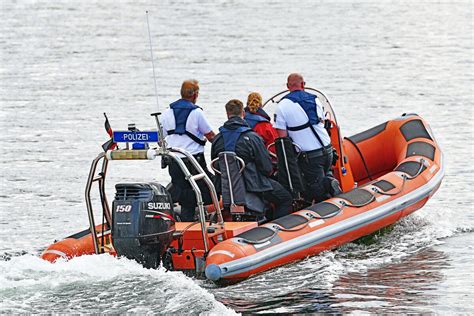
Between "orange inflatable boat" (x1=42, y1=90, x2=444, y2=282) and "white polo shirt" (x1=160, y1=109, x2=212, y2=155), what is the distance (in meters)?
0.18

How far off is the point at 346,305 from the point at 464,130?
409 inches

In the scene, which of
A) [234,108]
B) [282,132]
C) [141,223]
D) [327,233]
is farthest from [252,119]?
[141,223]

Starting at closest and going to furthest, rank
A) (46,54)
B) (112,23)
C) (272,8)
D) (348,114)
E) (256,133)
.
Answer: (256,133)
(348,114)
(46,54)
(112,23)
(272,8)

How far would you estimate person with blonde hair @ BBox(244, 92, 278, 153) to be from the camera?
10094 mm

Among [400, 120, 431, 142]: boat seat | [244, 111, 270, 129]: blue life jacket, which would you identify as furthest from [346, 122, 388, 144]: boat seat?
[244, 111, 270, 129]: blue life jacket

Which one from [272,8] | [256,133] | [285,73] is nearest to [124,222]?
[256,133]

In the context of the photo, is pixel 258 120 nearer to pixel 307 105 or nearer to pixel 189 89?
pixel 307 105

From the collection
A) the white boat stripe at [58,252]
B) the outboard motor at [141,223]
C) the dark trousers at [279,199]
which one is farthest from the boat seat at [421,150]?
the white boat stripe at [58,252]

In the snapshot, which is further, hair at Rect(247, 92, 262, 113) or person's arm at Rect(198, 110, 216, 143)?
hair at Rect(247, 92, 262, 113)

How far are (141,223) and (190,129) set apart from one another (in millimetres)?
1435

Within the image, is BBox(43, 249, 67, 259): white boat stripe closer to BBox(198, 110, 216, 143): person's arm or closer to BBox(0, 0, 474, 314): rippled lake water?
BBox(0, 0, 474, 314): rippled lake water

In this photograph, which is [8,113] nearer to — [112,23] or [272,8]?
[112,23]

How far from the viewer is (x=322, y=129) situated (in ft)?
33.4

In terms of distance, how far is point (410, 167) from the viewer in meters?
10.9
